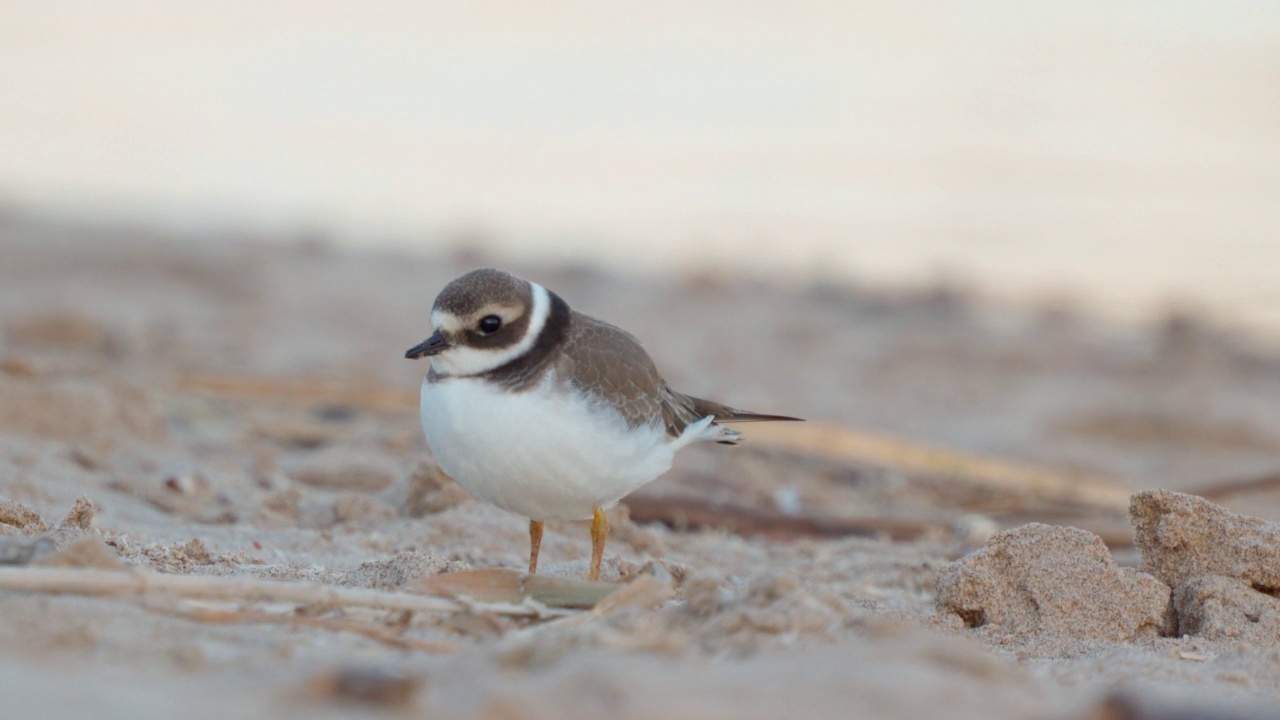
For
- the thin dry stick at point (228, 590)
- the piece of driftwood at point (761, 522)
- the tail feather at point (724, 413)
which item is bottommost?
the piece of driftwood at point (761, 522)

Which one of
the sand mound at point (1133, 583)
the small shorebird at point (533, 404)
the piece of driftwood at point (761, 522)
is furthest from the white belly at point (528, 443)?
the piece of driftwood at point (761, 522)

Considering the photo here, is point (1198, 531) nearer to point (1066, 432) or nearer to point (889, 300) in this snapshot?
point (1066, 432)

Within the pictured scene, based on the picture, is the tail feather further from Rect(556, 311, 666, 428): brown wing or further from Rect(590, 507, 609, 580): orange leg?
Rect(590, 507, 609, 580): orange leg

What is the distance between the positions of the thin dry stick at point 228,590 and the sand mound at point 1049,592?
50.6 inches

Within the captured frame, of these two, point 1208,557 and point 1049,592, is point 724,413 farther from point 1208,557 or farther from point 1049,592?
point 1208,557

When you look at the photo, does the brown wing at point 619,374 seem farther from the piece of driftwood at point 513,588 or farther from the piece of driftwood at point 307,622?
the piece of driftwood at point 307,622

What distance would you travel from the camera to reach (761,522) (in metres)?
5.63

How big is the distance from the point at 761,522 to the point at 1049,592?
2077mm

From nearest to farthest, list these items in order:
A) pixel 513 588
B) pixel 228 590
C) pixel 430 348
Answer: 1. pixel 228 590
2. pixel 513 588
3. pixel 430 348

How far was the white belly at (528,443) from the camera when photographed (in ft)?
12.0

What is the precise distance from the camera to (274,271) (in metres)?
13.0

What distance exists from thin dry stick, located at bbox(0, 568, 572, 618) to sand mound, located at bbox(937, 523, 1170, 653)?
4.22 feet

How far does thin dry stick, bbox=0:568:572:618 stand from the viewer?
2625 millimetres

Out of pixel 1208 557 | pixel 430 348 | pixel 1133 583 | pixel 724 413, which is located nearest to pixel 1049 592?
pixel 1133 583
